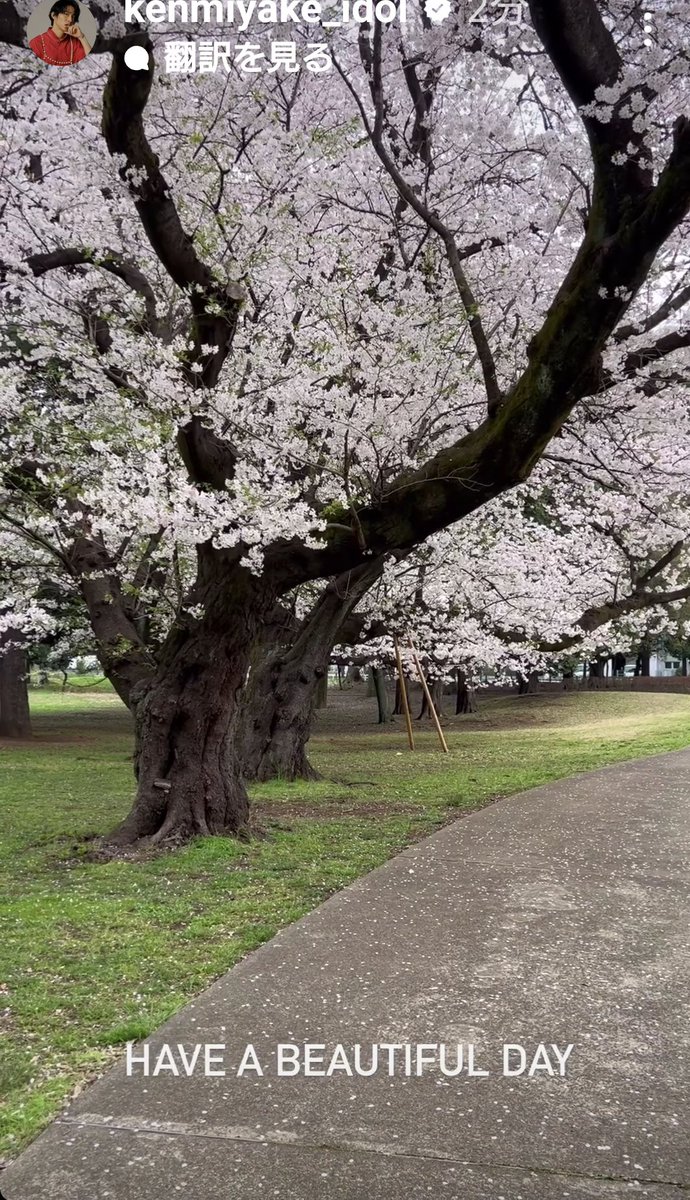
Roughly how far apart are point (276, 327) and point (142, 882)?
549 centimetres

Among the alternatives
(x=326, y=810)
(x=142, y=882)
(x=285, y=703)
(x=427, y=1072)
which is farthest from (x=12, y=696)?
(x=427, y=1072)

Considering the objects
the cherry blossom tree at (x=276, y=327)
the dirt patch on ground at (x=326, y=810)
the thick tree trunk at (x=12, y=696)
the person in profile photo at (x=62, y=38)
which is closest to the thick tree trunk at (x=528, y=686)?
the thick tree trunk at (x=12, y=696)

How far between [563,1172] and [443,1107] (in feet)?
1.63

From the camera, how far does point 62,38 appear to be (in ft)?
18.9

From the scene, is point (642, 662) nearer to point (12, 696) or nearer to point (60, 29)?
point (12, 696)

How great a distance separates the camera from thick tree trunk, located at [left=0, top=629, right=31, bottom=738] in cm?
2086

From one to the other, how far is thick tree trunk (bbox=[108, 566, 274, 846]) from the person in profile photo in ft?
12.9

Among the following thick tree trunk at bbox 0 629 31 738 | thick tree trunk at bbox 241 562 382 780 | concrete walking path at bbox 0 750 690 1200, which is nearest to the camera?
concrete walking path at bbox 0 750 690 1200

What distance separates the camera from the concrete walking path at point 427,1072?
2611mm

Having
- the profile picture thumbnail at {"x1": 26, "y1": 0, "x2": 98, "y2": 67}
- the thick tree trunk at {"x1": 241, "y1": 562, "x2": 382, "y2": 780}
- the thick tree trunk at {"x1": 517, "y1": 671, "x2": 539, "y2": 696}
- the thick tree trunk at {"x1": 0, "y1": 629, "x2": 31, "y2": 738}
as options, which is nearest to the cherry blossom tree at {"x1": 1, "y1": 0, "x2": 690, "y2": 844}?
the profile picture thumbnail at {"x1": 26, "y1": 0, "x2": 98, "y2": 67}

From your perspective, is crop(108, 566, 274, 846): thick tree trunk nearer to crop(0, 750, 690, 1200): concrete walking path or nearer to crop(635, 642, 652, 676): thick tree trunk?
crop(0, 750, 690, 1200): concrete walking path

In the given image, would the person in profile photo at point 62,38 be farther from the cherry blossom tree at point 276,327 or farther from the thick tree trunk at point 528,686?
the thick tree trunk at point 528,686

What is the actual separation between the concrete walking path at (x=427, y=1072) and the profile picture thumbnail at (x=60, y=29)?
5624 millimetres

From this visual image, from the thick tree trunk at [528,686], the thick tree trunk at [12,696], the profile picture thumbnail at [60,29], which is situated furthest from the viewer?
the thick tree trunk at [528,686]
